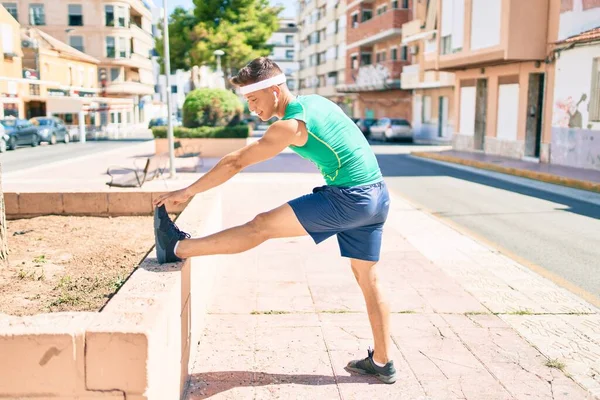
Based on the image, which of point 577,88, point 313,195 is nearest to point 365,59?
point 577,88

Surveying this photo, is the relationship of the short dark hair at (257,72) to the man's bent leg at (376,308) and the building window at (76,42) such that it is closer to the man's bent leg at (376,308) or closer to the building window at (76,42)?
the man's bent leg at (376,308)

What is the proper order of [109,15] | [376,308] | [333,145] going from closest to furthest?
1. [333,145]
2. [376,308]
3. [109,15]

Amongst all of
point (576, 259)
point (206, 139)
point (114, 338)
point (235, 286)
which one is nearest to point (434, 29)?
point (206, 139)

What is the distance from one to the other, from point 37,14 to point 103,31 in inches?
234

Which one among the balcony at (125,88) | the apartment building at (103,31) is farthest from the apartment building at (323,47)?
the apartment building at (103,31)

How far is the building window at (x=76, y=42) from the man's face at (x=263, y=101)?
57058mm

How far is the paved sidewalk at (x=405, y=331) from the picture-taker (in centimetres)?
343

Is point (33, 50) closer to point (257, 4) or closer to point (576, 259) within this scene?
point (257, 4)

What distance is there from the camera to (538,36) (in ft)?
64.0

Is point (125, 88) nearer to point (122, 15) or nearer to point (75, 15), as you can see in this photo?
point (122, 15)

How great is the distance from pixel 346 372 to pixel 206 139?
20074 millimetres

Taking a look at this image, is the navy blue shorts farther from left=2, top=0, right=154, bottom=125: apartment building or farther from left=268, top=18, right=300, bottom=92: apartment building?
left=268, top=18, right=300, bottom=92: apartment building

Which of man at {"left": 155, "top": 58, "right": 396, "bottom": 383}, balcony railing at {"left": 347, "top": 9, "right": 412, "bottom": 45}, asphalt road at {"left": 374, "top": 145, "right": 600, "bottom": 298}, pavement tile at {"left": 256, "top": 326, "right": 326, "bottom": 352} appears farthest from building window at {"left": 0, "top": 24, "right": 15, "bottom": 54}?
man at {"left": 155, "top": 58, "right": 396, "bottom": 383}

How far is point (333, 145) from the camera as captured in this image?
3256mm
